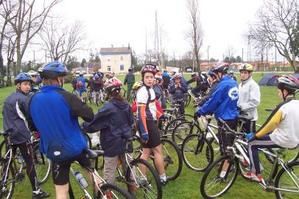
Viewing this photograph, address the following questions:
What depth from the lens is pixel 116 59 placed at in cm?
11356

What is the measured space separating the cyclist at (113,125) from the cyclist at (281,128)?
1692 mm

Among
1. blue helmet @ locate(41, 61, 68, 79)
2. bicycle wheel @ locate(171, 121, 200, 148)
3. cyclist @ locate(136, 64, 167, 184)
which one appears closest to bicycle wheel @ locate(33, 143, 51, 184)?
cyclist @ locate(136, 64, 167, 184)

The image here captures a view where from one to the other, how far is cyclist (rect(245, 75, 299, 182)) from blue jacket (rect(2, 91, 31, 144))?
3.15 m

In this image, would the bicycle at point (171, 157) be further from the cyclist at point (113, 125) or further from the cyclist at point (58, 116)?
the cyclist at point (58, 116)

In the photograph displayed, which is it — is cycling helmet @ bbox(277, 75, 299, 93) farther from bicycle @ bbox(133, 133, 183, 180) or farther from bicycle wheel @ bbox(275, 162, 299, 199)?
bicycle @ bbox(133, 133, 183, 180)

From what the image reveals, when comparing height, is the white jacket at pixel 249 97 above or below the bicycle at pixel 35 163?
above

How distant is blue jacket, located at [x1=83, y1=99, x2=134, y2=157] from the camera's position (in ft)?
17.4

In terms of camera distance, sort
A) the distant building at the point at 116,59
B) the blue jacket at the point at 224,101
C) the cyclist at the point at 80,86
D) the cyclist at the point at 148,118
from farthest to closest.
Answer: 1. the distant building at the point at 116,59
2. the cyclist at the point at 80,86
3. the blue jacket at the point at 224,101
4. the cyclist at the point at 148,118

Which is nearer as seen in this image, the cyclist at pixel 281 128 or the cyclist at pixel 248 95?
the cyclist at pixel 281 128

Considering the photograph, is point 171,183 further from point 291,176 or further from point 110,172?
point 291,176

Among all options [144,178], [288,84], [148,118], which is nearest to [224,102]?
[148,118]

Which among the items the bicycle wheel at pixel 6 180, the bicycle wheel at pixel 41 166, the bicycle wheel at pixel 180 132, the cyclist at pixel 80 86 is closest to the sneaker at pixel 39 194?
the bicycle wheel at pixel 6 180

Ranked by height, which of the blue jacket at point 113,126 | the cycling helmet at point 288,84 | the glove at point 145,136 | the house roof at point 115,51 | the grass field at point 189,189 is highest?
the house roof at point 115,51

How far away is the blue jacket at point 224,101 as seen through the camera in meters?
6.57
